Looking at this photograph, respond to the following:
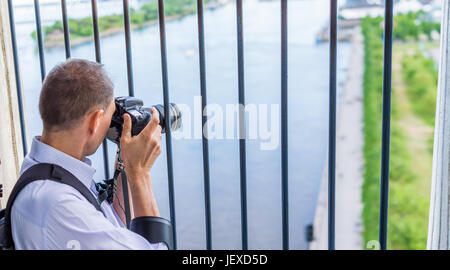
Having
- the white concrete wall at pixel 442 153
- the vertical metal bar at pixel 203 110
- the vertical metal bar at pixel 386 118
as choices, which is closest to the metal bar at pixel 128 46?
the vertical metal bar at pixel 203 110

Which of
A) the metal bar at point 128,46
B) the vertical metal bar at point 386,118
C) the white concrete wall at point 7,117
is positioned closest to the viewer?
the vertical metal bar at point 386,118

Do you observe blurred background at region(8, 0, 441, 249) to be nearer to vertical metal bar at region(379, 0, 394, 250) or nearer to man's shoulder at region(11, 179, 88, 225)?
vertical metal bar at region(379, 0, 394, 250)

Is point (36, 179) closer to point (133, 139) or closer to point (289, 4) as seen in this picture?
point (133, 139)

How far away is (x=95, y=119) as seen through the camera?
1081mm

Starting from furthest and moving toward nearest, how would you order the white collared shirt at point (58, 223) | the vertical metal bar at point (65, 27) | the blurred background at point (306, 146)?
the blurred background at point (306, 146) → the vertical metal bar at point (65, 27) → the white collared shirt at point (58, 223)

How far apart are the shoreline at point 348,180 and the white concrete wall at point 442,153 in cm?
184

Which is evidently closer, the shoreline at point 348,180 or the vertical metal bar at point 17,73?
the vertical metal bar at point 17,73

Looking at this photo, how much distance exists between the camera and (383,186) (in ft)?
4.77

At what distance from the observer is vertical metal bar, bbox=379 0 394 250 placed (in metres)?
1.33

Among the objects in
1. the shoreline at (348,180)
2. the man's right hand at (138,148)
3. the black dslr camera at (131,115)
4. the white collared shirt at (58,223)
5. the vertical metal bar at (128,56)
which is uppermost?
the vertical metal bar at (128,56)

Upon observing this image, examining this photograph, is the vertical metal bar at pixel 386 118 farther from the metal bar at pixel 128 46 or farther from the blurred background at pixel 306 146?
the metal bar at pixel 128 46

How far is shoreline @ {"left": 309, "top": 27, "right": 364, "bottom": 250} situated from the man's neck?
229 cm

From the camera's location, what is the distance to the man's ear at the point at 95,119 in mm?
1076
